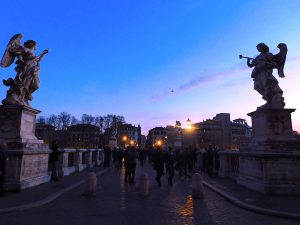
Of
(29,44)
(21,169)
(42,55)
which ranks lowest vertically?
(21,169)

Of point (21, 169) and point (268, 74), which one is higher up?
point (268, 74)

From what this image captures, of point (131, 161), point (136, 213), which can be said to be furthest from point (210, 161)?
point (136, 213)

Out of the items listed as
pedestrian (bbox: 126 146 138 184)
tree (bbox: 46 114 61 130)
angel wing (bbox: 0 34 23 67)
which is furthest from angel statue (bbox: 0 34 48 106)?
tree (bbox: 46 114 61 130)

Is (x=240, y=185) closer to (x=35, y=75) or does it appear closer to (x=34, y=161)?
(x=34, y=161)

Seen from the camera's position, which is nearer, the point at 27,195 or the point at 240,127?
the point at 27,195

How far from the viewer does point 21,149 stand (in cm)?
1261

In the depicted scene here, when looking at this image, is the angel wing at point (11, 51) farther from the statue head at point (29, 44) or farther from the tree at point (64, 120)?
the tree at point (64, 120)

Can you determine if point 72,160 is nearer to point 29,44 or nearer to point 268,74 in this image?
point 29,44

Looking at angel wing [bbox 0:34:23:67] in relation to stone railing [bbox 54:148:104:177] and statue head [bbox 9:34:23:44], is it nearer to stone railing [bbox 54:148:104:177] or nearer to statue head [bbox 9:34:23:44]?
statue head [bbox 9:34:23:44]

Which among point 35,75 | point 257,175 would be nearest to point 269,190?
point 257,175

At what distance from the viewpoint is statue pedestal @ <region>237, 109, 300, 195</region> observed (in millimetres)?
12203

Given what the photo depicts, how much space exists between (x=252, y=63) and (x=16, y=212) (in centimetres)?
1159

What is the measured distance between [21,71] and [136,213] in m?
8.92

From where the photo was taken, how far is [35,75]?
1479 cm
